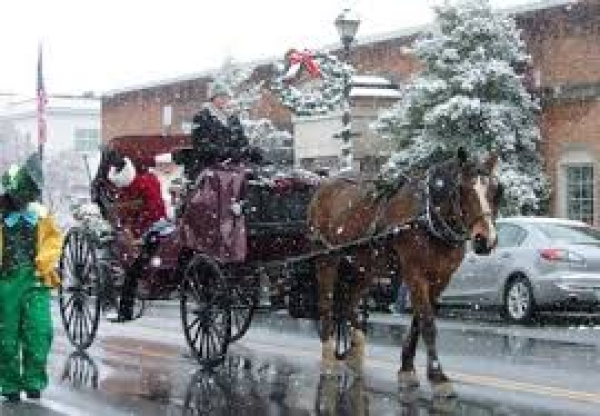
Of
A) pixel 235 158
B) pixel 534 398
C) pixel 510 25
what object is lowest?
pixel 534 398

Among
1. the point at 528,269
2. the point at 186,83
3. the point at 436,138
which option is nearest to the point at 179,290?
the point at 528,269

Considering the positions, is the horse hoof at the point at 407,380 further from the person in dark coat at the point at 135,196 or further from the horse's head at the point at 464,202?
the person in dark coat at the point at 135,196

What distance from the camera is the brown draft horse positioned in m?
9.92

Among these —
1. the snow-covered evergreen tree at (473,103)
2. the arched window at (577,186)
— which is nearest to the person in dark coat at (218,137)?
the snow-covered evergreen tree at (473,103)

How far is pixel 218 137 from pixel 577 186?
16220 millimetres

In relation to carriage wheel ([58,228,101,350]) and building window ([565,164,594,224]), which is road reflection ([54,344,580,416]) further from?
building window ([565,164,594,224])

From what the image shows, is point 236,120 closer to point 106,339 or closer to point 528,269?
point 106,339

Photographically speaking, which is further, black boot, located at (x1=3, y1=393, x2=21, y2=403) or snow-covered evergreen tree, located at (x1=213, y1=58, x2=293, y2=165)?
snow-covered evergreen tree, located at (x1=213, y1=58, x2=293, y2=165)

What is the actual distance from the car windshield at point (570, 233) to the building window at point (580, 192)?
759 cm

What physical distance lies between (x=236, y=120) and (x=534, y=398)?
4.19m

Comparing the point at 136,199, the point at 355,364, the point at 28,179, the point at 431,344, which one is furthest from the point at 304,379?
the point at 136,199

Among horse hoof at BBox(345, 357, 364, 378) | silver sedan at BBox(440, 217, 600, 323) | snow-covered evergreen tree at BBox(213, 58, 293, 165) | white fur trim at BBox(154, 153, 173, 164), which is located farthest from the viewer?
snow-covered evergreen tree at BBox(213, 58, 293, 165)

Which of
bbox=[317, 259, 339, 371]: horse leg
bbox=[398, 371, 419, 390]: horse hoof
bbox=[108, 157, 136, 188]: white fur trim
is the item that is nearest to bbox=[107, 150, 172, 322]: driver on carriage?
bbox=[108, 157, 136, 188]: white fur trim

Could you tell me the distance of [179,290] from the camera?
12.8 meters
